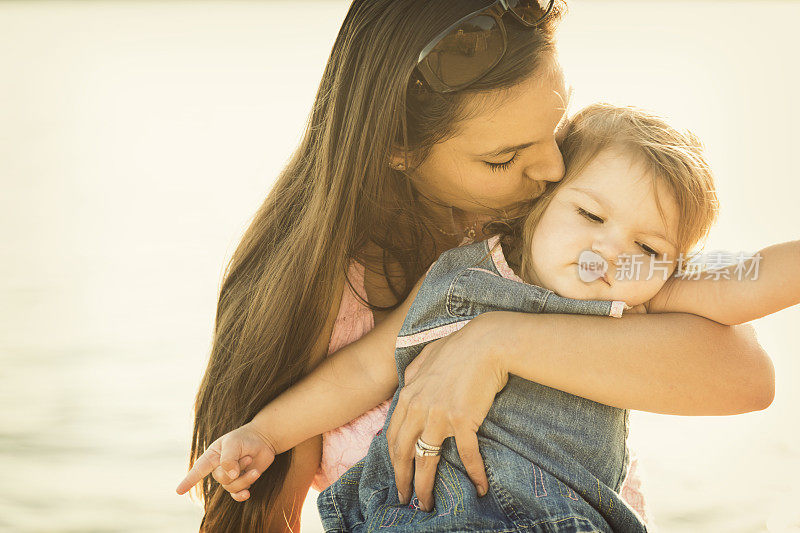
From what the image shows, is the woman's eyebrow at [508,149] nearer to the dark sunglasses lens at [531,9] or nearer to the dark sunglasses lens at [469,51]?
the dark sunglasses lens at [469,51]

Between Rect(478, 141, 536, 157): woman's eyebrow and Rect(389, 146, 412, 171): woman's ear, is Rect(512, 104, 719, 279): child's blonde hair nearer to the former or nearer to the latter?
Rect(478, 141, 536, 157): woman's eyebrow

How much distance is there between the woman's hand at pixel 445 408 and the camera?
1.73 m

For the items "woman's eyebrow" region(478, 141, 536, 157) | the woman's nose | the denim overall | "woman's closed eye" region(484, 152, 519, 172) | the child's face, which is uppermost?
"woman's eyebrow" region(478, 141, 536, 157)

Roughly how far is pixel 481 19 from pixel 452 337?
0.70 m

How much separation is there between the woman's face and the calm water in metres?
0.31

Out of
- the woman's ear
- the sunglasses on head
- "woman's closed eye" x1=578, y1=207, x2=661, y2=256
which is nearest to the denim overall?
"woman's closed eye" x1=578, y1=207, x2=661, y2=256

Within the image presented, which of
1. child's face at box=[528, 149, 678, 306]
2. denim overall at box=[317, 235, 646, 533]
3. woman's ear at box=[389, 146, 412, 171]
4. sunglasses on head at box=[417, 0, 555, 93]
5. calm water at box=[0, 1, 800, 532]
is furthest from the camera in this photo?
calm water at box=[0, 1, 800, 532]

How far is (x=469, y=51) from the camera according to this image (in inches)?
75.2

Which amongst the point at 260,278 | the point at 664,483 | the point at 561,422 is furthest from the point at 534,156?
the point at 664,483

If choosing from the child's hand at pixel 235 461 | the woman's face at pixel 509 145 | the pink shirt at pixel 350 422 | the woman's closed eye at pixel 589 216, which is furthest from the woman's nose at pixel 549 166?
the child's hand at pixel 235 461

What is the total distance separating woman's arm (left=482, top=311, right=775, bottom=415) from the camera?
1727mm

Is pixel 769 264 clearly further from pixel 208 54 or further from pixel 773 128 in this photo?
pixel 208 54

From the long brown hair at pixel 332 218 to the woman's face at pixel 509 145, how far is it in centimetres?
3

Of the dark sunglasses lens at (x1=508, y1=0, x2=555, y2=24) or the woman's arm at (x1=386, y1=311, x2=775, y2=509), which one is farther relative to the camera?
the dark sunglasses lens at (x1=508, y1=0, x2=555, y2=24)
